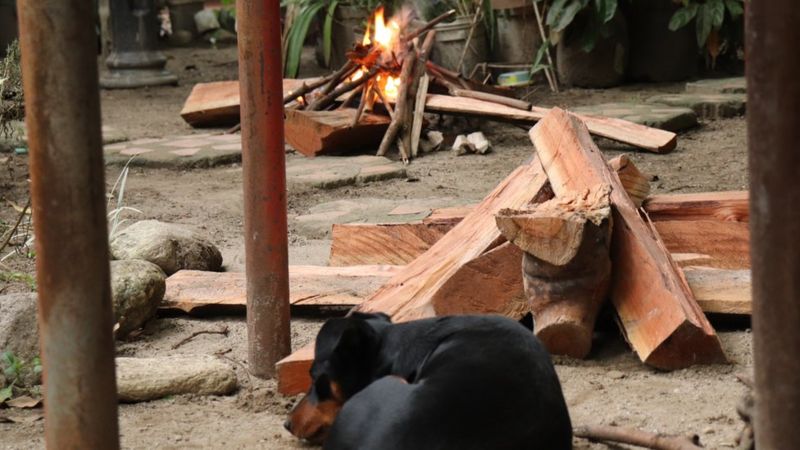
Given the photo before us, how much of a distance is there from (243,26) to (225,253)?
7.43 feet

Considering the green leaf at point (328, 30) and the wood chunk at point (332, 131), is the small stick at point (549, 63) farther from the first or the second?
the wood chunk at point (332, 131)

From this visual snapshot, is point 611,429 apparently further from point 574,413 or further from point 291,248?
point 291,248

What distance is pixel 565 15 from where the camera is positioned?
34.0 feet

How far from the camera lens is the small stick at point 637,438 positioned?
2922 mm

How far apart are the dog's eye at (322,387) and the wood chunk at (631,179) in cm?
207

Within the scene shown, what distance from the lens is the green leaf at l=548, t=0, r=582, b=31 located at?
33.8 ft

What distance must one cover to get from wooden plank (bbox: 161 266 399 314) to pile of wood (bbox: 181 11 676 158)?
3.50 m

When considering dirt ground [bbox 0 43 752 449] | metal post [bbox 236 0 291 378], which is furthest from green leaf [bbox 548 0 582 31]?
metal post [bbox 236 0 291 378]

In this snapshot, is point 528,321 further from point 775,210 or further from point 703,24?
point 703,24

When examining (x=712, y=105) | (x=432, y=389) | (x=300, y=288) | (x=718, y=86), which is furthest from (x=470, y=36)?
(x=432, y=389)

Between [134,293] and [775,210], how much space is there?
3.00 metres

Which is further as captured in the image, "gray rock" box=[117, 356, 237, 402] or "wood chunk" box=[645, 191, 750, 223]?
"wood chunk" box=[645, 191, 750, 223]

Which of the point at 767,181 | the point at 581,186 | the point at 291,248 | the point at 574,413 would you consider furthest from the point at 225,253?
the point at 767,181

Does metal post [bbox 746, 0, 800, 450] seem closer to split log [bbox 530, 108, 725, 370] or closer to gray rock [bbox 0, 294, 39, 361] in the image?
split log [bbox 530, 108, 725, 370]
